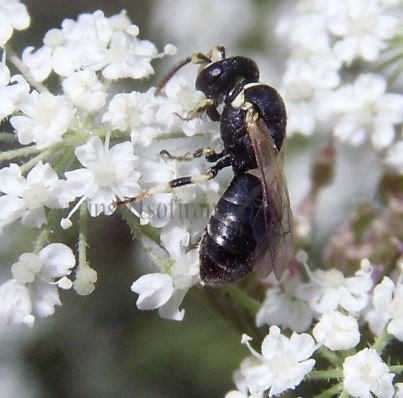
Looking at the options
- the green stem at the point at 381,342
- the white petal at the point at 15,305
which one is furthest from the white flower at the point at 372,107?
the white petal at the point at 15,305

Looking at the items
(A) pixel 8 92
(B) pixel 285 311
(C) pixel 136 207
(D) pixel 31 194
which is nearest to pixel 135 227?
(C) pixel 136 207

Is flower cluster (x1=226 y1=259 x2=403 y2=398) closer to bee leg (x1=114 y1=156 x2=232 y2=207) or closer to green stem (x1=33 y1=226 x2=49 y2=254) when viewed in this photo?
bee leg (x1=114 y1=156 x2=232 y2=207)

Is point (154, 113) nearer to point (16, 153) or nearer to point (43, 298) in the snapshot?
point (16, 153)

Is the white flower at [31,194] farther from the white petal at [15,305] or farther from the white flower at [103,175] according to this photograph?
the white petal at [15,305]

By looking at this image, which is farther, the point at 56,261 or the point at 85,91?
the point at 85,91

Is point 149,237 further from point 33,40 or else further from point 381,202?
point 33,40

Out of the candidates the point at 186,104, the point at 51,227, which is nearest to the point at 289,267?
the point at 186,104
